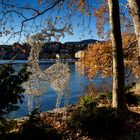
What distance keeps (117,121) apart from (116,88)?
238 cm

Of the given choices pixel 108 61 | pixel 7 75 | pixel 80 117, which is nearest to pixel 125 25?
pixel 108 61

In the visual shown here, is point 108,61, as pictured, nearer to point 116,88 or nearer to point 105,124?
point 116,88

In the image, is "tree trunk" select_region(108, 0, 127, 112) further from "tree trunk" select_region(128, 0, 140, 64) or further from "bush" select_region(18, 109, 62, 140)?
"bush" select_region(18, 109, 62, 140)

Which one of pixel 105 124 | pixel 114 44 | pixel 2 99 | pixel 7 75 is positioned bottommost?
pixel 105 124

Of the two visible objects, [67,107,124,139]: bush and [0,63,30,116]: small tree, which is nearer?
[0,63,30,116]: small tree

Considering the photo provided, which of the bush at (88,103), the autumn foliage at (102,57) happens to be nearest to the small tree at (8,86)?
the bush at (88,103)

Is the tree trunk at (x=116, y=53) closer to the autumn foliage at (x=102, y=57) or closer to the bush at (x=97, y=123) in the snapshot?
the bush at (x=97, y=123)

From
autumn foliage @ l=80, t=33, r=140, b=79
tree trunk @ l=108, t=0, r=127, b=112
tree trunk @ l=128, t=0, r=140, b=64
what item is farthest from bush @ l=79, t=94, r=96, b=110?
autumn foliage @ l=80, t=33, r=140, b=79

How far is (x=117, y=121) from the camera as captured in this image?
1123 centimetres

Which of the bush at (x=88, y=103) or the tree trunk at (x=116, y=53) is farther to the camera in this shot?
the tree trunk at (x=116, y=53)

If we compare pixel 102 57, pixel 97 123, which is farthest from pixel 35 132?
pixel 102 57

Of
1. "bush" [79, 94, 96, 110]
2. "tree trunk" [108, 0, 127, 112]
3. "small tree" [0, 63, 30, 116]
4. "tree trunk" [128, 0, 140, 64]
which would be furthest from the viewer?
"tree trunk" [108, 0, 127, 112]

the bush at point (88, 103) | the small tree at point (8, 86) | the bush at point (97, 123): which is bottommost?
the bush at point (97, 123)

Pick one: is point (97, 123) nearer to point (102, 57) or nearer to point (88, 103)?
point (88, 103)
